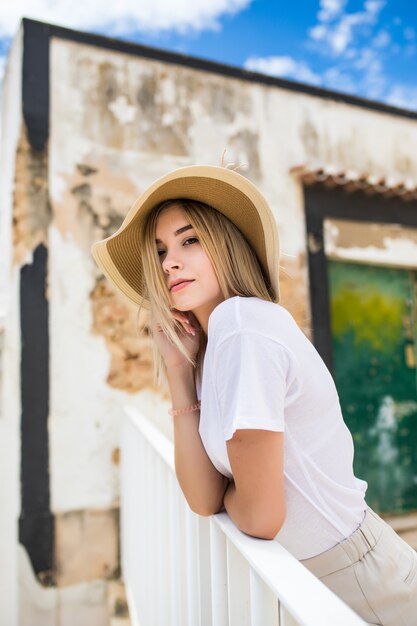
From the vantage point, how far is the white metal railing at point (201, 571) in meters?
0.70

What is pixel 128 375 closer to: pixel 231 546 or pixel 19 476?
pixel 19 476

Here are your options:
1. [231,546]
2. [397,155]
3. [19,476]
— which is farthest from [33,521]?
[397,155]

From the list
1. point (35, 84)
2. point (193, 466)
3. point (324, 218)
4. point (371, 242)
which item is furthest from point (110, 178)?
point (193, 466)

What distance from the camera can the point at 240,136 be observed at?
4.46m

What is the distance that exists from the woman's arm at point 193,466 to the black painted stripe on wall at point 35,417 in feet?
8.10

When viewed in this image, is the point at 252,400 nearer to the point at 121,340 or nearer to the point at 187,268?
the point at 187,268

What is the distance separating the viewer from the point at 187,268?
4.25 feet

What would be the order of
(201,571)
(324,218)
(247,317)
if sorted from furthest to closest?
(324,218) → (201,571) → (247,317)

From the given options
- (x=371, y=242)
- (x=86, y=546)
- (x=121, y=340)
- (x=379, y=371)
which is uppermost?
(x=371, y=242)

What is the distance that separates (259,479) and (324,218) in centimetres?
410

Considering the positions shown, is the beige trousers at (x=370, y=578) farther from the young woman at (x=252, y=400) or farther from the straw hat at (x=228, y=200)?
the straw hat at (x=228, y=200)

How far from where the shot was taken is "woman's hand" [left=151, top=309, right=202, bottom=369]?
4.52 feet

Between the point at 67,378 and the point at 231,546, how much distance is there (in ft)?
9.21

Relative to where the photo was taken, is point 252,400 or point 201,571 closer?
point 252,400
